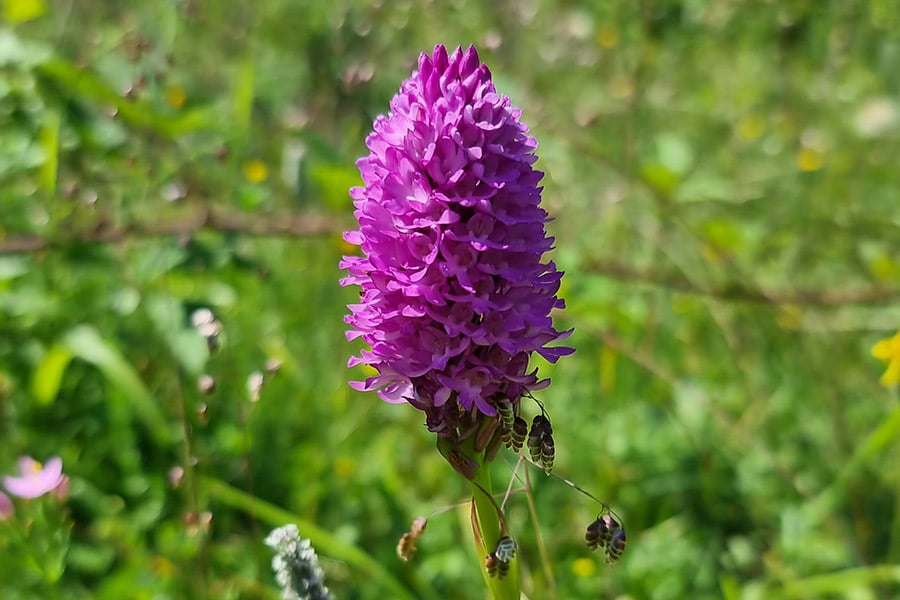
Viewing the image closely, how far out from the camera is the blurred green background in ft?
7.61

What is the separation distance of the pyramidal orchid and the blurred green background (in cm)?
71

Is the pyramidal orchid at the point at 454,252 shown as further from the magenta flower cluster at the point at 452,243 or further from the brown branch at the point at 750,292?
the brown branch at the point at 750,292

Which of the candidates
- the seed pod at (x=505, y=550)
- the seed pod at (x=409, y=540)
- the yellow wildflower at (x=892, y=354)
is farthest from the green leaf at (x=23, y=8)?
the yellow wildflower at (x=892, y=354)

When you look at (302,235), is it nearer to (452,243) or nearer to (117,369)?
(117,369)

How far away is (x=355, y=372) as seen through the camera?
10.4 ft

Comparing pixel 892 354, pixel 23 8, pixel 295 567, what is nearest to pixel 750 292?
pixel 892 354

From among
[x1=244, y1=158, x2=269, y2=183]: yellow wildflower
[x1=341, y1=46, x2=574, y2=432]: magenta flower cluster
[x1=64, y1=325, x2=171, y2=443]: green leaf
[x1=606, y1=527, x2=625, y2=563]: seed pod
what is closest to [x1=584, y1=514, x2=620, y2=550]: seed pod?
[x1=606, y1=527, x2=625, y2=563]: seed pod

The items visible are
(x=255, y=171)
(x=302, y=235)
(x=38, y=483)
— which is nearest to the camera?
(x=38, y=483)

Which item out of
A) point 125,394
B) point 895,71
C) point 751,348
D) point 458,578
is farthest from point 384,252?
point 895,71

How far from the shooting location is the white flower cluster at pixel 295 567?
48.8 inches

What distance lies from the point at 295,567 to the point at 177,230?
162cm

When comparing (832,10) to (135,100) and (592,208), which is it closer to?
(592,208)

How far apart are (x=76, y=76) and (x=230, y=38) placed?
2323mm

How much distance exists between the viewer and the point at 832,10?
463cm
